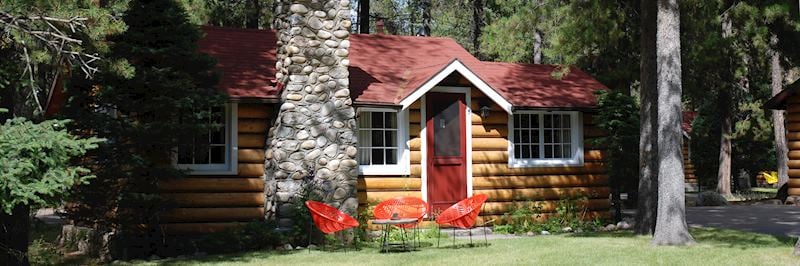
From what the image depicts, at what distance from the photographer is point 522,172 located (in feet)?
54.7

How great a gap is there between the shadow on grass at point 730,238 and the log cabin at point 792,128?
873 centimetres

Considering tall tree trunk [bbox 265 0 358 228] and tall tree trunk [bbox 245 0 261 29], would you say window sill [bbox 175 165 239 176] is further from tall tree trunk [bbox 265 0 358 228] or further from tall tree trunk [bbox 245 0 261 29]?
tall tree trunk [bbox 245 0 261 29]

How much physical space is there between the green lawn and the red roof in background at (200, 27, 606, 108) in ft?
11.0

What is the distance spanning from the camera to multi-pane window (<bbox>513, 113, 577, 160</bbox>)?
16.9 metres

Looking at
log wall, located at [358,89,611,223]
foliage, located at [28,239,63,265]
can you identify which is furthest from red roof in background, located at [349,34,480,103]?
foliage, located at [28,239,63,265]

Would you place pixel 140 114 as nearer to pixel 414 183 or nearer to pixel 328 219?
pixel 328 219

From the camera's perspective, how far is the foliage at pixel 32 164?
723 cm

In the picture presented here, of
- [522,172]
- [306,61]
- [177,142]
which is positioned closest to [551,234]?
[522,172]

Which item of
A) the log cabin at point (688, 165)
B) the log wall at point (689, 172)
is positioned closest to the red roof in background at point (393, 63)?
the log cabin at point (688, 165)

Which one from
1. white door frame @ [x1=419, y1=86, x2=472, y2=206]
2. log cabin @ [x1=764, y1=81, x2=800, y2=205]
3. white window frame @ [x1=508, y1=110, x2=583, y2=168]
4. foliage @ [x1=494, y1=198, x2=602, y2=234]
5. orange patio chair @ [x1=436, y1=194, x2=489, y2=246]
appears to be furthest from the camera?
log cabin @ [x1=764, y1=81, x2=800, y2=205]

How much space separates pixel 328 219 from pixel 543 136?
7109 mm

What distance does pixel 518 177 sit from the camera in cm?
1661

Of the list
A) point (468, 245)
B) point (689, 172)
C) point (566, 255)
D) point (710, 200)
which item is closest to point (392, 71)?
point (468, 245)

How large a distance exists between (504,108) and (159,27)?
22.4 feet
